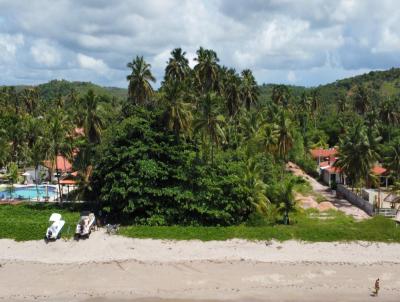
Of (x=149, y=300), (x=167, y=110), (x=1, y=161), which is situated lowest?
(x=149, y=300)

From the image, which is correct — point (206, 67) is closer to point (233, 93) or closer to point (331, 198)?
point (233, 93)

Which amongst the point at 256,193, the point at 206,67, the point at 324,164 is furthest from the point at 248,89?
the point at 256,193

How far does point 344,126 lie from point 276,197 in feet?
200

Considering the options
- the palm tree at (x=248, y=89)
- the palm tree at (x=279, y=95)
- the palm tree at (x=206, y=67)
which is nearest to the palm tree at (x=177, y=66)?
the palm tree at (x=206, y=67)

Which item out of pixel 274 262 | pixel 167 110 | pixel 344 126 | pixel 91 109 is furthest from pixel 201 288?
pixel 344 126

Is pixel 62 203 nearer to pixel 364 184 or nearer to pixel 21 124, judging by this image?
pixel 21 124

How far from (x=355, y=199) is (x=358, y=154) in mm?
5574

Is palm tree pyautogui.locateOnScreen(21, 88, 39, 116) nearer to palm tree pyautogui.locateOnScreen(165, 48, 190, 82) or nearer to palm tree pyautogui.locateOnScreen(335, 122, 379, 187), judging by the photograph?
palm tree pyautogui.locateOnScreen(165, 48, 190, 82)

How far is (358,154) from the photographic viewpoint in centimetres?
5644

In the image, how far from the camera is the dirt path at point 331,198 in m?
51.8

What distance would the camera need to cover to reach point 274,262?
3500cm

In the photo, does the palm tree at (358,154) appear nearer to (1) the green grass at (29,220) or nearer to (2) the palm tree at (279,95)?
(1) the green grass at (29,220)

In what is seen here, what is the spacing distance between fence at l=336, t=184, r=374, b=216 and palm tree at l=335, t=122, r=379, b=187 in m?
2.06

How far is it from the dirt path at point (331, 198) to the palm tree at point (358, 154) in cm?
347
